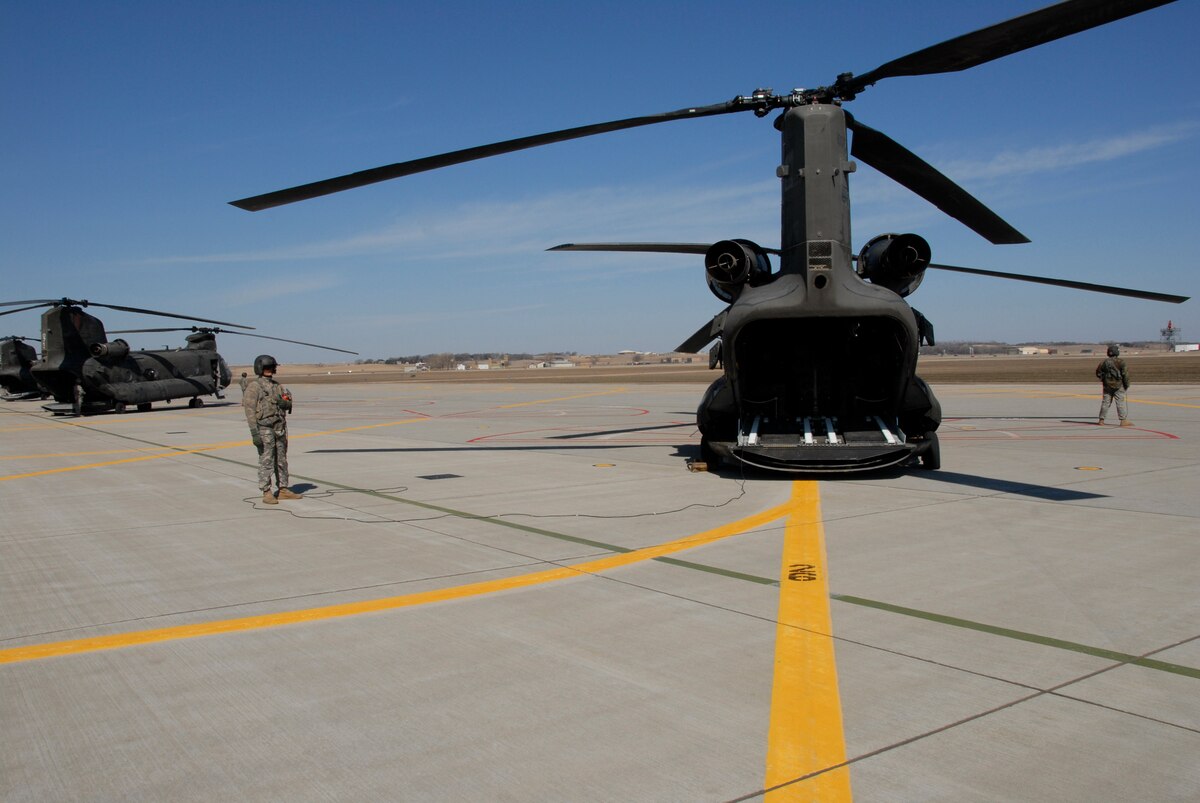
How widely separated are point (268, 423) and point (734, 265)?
685 centimetres

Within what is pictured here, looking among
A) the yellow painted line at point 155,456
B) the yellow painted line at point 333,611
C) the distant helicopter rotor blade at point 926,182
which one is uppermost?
the distant helicopter rotor blade at point 926,182

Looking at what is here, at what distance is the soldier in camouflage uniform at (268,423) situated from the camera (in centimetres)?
1101

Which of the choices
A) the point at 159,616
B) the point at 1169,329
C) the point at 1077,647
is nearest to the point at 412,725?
the point at 159,616

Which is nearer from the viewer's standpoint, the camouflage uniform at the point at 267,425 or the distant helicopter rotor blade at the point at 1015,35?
the distant helicopter rotor blade at the point at 1015,35

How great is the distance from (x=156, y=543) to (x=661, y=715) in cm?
656

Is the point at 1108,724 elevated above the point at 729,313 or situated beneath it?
situated beneath

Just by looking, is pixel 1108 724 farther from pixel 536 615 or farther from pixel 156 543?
pixel 156 543

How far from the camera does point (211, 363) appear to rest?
120 ft

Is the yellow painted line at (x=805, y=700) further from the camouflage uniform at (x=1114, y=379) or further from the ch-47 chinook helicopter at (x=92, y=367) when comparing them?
the ch-47 chinook helicopter at (x=92, y=367)

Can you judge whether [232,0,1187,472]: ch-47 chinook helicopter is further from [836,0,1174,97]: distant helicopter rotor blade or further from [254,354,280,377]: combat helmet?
[254,354,280,377]: combat helmet

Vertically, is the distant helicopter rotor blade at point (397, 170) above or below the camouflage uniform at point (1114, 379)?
above

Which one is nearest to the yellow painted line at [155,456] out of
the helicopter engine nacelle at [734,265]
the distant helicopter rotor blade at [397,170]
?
the distant helicopter rotor blade at [397,170]

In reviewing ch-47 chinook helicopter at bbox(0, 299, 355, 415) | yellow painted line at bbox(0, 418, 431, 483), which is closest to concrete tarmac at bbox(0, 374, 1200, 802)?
yellow painted line at bbox(0, 418, 431, 483)

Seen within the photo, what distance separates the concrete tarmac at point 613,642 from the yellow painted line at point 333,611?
0.04m
